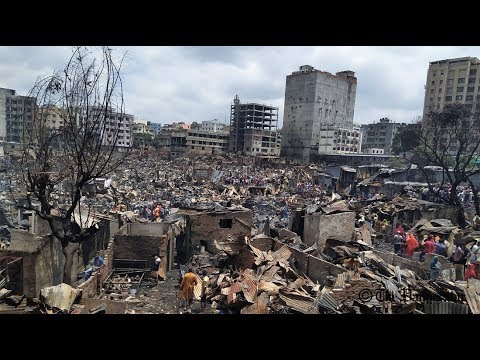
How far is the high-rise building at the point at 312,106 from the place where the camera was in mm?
64938

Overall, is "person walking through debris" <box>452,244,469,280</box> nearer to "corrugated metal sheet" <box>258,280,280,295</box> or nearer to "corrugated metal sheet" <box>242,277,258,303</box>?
"corrugated metal sheet" <box>258,280,280,295</box>

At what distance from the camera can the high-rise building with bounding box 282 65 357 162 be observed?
6494 cm

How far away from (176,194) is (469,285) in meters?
21.8

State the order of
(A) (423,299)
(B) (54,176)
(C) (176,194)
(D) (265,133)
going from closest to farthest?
(A) (423,299), (B) (54,176), (C) (176,194), (D) (265,133)

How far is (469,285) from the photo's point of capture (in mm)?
8172

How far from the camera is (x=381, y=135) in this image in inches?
3009

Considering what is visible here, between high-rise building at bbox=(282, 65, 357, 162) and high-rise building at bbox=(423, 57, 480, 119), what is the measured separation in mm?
15305

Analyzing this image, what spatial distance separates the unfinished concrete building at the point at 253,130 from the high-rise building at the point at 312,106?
383 cm

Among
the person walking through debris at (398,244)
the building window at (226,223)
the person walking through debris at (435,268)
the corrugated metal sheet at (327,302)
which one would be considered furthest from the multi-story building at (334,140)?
the corrugated metal sheet at (327,302)

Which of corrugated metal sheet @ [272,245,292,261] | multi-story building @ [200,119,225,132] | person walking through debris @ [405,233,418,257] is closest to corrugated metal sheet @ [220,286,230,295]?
corrugated metal sheet @ [272,245,292,261]

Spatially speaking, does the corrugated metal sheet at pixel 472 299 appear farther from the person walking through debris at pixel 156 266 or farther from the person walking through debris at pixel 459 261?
the person walking through debris at pixel 156 266
